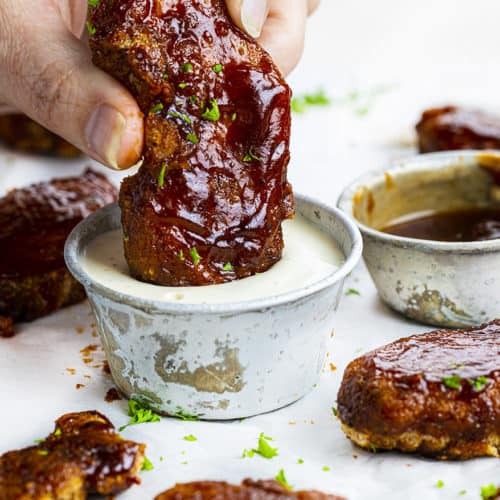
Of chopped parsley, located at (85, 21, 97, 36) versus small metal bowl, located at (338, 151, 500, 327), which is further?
small metal bowl, located at (338, 151, 500, 327)

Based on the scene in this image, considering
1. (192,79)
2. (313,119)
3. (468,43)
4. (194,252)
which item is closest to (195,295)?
(194,252)

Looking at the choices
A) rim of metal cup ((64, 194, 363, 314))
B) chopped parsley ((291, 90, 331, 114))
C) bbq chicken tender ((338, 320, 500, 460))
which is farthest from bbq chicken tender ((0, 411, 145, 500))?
chopped parsley ((291, 90, 331, 114))

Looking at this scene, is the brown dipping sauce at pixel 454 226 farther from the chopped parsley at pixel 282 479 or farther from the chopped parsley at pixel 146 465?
the chopped parsley at pixel 146 465

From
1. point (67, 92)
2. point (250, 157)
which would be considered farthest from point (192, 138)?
point (67, 92)

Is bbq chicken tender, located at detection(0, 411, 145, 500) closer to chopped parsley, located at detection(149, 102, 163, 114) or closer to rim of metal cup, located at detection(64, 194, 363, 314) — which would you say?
rim of metal cup, located at detection(64, 194, 363, 314)

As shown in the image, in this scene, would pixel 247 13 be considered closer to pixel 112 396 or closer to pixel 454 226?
pixel 112 396

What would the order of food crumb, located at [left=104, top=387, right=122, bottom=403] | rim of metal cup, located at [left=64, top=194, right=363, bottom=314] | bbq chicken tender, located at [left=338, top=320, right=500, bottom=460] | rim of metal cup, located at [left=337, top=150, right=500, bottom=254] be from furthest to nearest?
rim of metal cup, located at [left=337, top=150, right=500, bottom=254], food crumb, located at [left=104, top=387, right=122, bottom=403], rim of metal cup, located at [left=64, top=194, right=363, bottom=314], bbq chicken tender, located at [left=338, top=320, right=500, bottom=460]

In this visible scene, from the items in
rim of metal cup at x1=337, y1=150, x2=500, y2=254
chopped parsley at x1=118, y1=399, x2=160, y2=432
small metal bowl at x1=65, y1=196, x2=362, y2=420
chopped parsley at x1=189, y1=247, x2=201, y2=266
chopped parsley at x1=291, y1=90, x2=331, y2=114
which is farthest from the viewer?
chopped parsley at x1=291, y1=90, x2=331, y2=114
